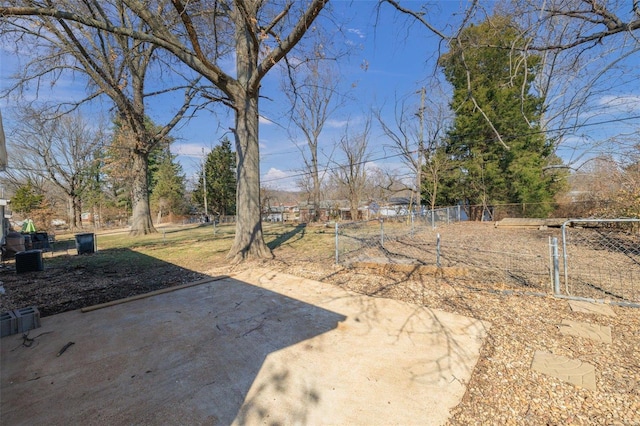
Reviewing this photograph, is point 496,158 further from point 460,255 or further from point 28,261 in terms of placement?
point 28,261

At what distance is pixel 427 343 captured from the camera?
285cm

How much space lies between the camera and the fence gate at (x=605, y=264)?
13.2 feet

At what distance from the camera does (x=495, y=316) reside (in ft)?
11.3

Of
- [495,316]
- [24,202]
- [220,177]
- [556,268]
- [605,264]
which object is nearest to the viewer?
[495,316]

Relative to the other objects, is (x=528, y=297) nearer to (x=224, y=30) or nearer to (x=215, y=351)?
(x=215, y=351)

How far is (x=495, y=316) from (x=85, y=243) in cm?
1186

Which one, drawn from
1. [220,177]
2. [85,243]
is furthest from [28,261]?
[220,177]

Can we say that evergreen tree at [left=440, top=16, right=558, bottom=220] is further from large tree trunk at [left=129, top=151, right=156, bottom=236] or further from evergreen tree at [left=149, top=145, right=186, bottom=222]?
evergreen tree at [left=149, top=145, right=186, bottom=222]

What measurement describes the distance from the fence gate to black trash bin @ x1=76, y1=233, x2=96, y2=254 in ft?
41.6

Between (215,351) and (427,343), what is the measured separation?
215 centimetres

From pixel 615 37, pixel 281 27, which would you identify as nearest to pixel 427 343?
pixel 615 37

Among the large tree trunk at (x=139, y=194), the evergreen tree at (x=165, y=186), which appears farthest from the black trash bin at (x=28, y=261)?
the evergreen tree at (x=165, y=186)

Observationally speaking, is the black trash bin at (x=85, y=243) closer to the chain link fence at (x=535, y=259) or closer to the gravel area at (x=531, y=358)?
the chain link fence at (x=535, y=259)

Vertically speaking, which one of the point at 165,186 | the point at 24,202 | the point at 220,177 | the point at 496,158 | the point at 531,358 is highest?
the point at 220,177
